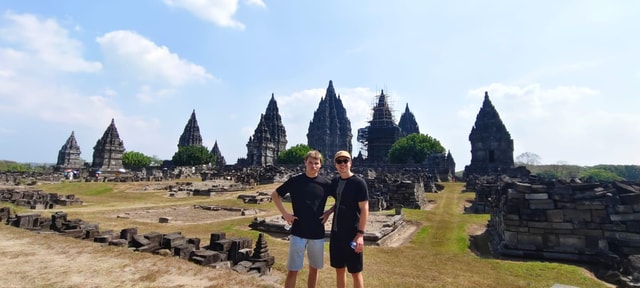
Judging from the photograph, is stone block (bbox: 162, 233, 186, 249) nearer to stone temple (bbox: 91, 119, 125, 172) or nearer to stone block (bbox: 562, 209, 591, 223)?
stone block (bbox: 562, 209, 591, 223)

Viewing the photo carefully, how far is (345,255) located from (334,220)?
16.7 inches

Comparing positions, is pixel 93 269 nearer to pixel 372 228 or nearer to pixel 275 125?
pixel 372 228

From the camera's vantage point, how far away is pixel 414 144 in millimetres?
65438

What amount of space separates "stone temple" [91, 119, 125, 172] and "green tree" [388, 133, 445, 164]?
56.0 m

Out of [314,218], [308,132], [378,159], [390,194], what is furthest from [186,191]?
[308,132]

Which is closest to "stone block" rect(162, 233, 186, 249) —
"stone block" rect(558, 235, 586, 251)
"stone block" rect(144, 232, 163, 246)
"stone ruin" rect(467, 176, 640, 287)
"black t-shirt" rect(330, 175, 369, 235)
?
"stone block" rect(144, 232, 163, 246)

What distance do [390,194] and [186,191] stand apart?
18.7 meters

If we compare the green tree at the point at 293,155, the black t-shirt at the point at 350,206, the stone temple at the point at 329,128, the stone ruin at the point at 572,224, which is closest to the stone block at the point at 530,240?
the stone ruin at the point at 572,224

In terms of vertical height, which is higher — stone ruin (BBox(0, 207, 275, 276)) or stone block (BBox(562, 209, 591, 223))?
stone block (BBox(562, 209, 591, 223))

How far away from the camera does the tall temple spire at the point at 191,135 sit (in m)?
92.0

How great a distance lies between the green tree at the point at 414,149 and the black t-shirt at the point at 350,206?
205 feet

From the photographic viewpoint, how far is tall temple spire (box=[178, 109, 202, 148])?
302ft

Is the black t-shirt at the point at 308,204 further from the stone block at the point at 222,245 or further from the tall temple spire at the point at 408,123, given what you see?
the tall temple spire at the point at 408,123

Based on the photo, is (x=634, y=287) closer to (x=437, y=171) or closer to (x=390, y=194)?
(x=390, y=194)
